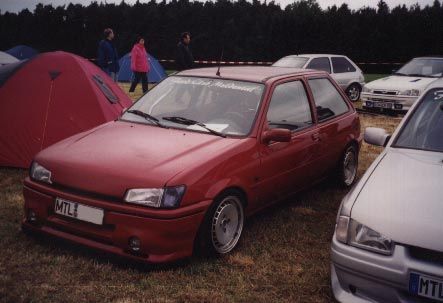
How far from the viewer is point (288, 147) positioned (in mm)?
4777

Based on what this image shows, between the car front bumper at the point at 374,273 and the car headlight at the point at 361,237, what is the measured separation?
3cm

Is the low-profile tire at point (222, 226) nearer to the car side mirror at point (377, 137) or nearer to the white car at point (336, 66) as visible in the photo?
the car side mirror at point (377, 137)

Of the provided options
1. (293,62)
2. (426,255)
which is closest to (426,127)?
(426,255)

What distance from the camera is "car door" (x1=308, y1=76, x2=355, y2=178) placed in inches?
214

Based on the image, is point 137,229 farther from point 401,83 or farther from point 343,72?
point 343,72

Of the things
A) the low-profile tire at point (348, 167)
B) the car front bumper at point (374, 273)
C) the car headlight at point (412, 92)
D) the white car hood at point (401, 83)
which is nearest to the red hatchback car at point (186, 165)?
the low-profile tire at point (348, 167)

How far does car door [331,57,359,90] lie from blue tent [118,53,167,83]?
938 cm

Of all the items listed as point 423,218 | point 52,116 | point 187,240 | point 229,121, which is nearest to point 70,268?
point 187,240

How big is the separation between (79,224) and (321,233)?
7.77 ft

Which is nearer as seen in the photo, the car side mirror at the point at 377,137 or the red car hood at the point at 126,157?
the red car hood at the point at 126,157

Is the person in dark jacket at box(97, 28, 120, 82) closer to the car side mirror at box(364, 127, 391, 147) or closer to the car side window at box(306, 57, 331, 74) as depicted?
the car side window at box(306, 57, 331, 74)

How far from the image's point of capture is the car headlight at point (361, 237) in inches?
117

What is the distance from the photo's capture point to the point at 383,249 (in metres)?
2.98

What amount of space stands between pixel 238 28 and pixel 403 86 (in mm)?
36010
